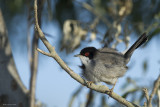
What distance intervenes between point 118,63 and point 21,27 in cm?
175

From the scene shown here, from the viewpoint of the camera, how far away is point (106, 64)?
3172 mm

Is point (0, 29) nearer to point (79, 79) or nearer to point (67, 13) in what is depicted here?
point (79, 79)

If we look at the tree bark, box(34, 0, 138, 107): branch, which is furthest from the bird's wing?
the tree bark

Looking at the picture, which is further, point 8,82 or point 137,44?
point 137,44

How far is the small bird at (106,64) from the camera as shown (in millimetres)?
3143

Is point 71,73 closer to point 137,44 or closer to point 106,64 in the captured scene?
point 106,64

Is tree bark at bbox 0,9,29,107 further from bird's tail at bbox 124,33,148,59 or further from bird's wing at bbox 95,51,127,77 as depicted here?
bird's tail at bbox 124,33,148,59

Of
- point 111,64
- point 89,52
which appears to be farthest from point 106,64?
point 89,52

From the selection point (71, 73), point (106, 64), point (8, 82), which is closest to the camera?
point (71, 73)

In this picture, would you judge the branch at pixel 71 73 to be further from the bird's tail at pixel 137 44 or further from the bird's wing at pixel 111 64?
the bird's tail at pixel 137 44

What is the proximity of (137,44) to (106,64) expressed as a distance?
433 mm

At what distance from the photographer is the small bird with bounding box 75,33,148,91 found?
3143mm

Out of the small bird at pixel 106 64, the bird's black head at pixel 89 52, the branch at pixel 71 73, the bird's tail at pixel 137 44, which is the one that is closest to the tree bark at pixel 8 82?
the branch at pixel 71 73

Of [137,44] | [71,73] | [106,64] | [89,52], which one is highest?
[137,44]
